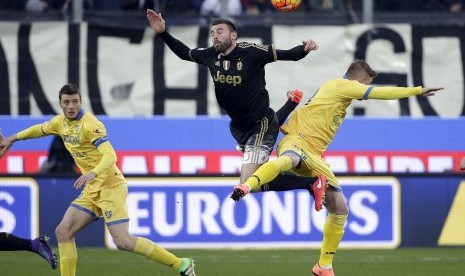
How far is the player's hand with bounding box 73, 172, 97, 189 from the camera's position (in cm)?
1004

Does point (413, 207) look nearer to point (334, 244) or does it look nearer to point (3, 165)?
point (334, 244)

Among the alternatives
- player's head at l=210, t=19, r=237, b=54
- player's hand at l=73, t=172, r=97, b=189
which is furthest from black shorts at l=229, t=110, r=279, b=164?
player's hand at l=73, t=172, r=97, b=189

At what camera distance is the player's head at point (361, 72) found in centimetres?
1130

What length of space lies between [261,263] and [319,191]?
2.46 metres

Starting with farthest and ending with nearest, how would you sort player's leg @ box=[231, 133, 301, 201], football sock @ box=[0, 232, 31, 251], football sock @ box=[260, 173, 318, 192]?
football sock @ box=[0, 232, 31, 251]
football sock @ box=[260, 173, 318, 192]
player's leg @ box=[231, 133, 301, 201]

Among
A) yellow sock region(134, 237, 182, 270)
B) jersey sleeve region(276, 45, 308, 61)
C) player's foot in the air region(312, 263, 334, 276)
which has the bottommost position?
player's foot in the air region(312, 263, 334, 276)

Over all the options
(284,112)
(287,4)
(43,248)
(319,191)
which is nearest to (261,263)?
(284,112)

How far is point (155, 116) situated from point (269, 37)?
1.74 m

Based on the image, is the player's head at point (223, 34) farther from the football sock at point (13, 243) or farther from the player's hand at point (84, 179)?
the football sock at point (13, 243)

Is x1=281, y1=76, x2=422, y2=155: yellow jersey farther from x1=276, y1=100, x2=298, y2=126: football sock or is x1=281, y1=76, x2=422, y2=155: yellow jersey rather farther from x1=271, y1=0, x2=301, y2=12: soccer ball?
x1=271, y1=0, x2=301, y2=12: soccer ball

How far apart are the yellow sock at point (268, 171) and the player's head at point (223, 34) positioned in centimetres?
106

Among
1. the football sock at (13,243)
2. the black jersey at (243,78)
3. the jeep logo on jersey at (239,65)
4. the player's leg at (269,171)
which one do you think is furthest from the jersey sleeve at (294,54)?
the football sock at (13,243)

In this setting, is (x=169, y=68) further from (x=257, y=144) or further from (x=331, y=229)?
(x=331, y=229)

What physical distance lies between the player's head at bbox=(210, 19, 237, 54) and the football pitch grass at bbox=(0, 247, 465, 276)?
93.0 inches
